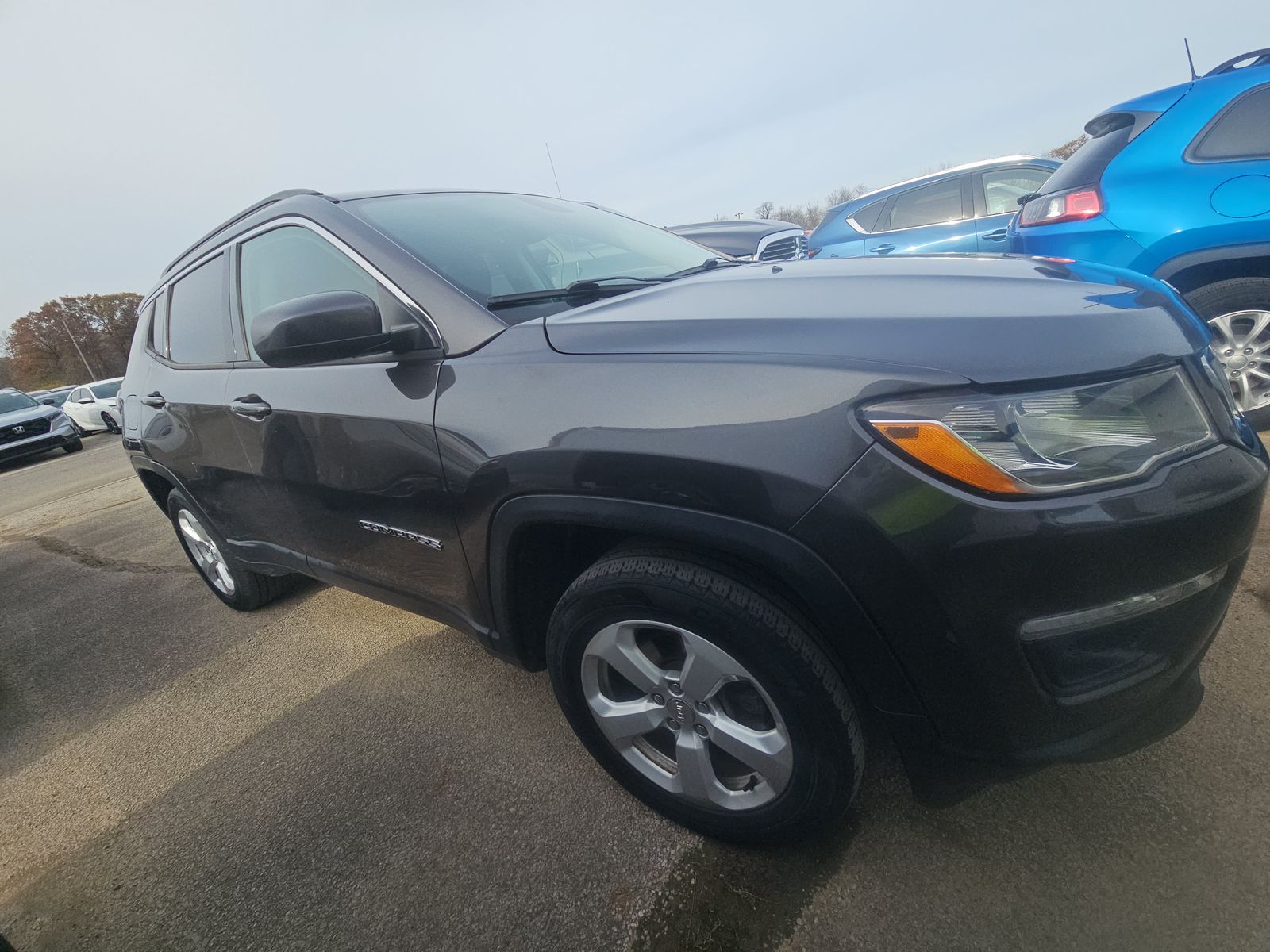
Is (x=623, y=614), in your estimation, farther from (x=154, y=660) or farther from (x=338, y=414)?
(x=154, y=660)

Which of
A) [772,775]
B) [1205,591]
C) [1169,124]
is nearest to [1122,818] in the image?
[1205,591]

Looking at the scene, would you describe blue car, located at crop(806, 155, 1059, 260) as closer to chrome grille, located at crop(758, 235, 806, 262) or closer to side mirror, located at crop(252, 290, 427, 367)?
chrome grille, located at crop(758, 235, 806, 262)

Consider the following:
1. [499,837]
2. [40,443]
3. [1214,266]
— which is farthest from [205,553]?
[40,443]

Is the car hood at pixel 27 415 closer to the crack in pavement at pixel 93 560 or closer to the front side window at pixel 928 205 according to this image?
the crack in pavement at pixel 93 560

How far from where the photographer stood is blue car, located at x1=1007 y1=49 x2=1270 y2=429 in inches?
116

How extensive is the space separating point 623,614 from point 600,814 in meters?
0.65

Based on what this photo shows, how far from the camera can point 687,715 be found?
1.46 meters

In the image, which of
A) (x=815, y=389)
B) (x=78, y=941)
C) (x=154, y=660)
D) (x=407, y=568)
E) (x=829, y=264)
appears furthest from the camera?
(x=154, y=660)

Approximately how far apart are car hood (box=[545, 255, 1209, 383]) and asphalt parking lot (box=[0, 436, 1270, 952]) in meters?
1.03

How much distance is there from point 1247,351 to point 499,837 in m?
4.00

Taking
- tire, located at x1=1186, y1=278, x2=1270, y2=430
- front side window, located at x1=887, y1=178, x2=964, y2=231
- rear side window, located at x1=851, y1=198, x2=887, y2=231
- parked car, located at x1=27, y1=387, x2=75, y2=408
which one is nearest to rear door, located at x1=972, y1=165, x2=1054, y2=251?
front side window, located at x1=887, y1=178, x2=964, y2=231

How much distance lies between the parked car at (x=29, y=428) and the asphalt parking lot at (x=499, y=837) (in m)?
14.1

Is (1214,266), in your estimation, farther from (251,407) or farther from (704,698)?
(251,407)

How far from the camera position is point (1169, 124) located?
3094mm
